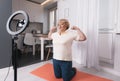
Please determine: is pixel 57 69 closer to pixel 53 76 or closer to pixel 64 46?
pixel 53 76

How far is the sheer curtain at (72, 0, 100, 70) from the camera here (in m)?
2.27

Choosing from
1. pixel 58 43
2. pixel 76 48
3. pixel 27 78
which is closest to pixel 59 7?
pixel 76 48

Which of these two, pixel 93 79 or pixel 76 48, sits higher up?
pixel 76 48

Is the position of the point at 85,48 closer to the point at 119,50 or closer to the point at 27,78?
the point at 119,50

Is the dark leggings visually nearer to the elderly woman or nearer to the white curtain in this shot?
the elderly woman

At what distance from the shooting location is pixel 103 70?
2357mm

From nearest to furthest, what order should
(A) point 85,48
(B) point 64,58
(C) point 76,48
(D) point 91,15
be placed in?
(B) point 64,58, (D) point 91,15, (A) point 85,48, (C) point 76,48

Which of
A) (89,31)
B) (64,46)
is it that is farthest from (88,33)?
(64,46)

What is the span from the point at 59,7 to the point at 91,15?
60.9 inches

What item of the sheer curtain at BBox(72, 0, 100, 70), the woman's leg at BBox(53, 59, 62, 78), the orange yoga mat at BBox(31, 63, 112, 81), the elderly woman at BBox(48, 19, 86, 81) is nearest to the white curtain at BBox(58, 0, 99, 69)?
the sheer curtain at BBox(72, 0, 100, 70)

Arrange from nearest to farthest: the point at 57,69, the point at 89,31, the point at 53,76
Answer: the point at 57,69, the point at 53,76, the point at 89,31

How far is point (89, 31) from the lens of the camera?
7.80 ft

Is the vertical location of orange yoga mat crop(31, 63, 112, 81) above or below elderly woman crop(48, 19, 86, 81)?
below

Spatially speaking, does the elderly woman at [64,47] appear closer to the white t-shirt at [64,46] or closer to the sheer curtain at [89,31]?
the white t-shirt at [64,46]
